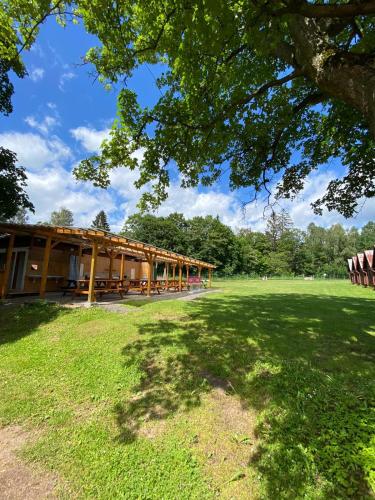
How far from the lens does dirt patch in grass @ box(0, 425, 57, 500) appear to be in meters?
2.61

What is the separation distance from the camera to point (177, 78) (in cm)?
600

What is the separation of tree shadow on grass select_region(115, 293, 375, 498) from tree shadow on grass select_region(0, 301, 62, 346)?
3.34m

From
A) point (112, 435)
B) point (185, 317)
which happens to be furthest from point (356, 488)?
point (185, 317)

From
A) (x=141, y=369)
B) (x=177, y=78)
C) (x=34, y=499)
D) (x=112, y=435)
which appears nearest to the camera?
(x=34, y=499)

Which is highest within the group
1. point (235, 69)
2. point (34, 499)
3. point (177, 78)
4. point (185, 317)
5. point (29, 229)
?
point (177, 78)

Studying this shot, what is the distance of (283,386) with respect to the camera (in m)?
4.07

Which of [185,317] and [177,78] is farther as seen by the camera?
[185,317]

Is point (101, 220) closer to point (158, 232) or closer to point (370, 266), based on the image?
point (158, 232)

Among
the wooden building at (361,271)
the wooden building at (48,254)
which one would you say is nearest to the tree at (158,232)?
the wooden building at (361,271)

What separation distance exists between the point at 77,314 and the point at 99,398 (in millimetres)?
5005

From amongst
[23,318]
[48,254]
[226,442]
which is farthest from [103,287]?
[226,442]

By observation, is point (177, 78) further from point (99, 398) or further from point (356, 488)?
point (356, 488)

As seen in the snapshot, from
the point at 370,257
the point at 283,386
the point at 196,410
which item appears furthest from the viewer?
the point at 370,257

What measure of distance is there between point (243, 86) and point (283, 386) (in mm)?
5692
